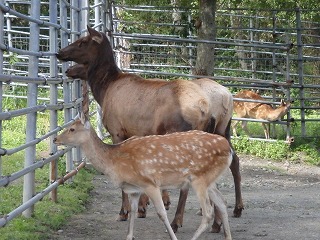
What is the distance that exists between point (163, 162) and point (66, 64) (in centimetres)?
330

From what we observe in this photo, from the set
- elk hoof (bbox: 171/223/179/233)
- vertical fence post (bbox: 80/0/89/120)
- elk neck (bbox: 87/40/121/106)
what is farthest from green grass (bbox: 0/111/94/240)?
elk neck (bbox: 87/40/121/106)

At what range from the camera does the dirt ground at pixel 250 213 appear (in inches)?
334

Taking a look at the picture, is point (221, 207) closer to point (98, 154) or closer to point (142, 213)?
point (98, 154)

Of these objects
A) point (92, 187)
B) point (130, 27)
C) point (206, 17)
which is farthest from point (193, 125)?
point (130, 27)

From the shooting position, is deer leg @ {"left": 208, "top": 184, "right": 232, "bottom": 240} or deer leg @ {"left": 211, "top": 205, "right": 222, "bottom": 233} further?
deer leg @ {"left": 211, "top": 205, "right": 222, "bottom": 233}

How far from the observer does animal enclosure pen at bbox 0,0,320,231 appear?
800 centimetres

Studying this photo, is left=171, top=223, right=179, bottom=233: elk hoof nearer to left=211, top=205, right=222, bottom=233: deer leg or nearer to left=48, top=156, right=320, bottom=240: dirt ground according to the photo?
left=48, top=156, right=320, bottom=240: dirt ground

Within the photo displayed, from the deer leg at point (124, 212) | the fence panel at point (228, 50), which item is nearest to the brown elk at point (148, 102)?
the deer leg at point (124, 212)

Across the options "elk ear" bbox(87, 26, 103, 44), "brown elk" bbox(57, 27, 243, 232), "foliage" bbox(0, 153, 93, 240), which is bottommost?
"foliage" bbox(0, 153, 93, 240)

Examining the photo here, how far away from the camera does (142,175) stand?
7.61 metres

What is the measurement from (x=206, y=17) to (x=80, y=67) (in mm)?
4896

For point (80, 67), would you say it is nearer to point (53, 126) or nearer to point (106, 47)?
point (106, 47)

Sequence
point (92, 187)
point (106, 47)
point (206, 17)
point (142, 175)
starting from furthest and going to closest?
point (206, 17)
point (92, 187)
point (106, 47)
point (142, 175)

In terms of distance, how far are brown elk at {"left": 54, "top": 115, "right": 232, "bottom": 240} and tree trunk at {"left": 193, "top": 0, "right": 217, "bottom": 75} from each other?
6934 millimetres
